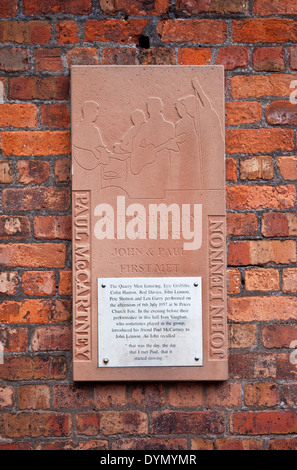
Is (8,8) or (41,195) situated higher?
(8,8)

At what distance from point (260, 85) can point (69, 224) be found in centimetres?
88

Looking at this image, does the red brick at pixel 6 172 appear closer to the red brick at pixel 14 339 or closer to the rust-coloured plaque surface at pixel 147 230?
the rust-coloured plaque surface at pixel 147 230

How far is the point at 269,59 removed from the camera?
1.94 metres

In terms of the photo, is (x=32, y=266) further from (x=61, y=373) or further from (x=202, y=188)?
(x=202, y=188)

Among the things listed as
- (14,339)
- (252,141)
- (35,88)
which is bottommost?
(14,339)

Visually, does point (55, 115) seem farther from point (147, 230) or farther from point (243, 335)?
point (243, 335)

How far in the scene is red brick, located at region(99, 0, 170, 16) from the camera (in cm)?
194

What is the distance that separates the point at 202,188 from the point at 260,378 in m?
0.73

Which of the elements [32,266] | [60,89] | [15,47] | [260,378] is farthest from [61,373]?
[15,47]

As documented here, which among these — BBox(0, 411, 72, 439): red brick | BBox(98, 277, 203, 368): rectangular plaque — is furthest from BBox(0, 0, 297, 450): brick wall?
BBox(98, 277, 203, 368): rectangular plaque

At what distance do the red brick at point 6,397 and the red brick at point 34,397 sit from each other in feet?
0.09

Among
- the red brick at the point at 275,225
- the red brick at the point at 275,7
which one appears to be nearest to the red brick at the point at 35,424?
the red brick at the point at 275,225

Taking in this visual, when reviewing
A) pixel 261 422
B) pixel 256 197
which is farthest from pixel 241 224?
pixel 261 422

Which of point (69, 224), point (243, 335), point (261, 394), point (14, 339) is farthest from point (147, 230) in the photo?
point (261, 394)
